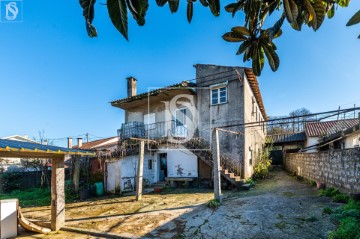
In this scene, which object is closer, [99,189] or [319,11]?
[319,11]

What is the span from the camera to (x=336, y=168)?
27.9 feet

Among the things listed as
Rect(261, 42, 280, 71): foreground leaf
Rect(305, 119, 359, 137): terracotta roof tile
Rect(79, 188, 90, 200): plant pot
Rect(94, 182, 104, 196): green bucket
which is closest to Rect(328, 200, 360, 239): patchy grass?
Rect(261, 42, 280, 71): foreground leaf

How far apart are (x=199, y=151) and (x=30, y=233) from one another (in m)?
8.92

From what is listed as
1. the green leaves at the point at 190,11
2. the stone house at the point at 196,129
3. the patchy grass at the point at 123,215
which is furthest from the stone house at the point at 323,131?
the green leaves at the point at 190,11

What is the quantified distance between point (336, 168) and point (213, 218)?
17.8 feet

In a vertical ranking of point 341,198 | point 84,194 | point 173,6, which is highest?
point 173,6

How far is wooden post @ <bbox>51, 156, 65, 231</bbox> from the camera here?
23.2ft

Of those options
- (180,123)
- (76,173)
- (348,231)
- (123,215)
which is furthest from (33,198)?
(348,231)

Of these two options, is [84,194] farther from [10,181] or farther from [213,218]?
[10,181]

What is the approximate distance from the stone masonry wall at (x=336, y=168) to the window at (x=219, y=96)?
19.3ft

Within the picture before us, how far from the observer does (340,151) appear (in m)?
8.10

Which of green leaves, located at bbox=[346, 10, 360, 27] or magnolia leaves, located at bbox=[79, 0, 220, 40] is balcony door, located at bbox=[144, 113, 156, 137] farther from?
green leaves, located at bbox=[346, 10, 360, 27]

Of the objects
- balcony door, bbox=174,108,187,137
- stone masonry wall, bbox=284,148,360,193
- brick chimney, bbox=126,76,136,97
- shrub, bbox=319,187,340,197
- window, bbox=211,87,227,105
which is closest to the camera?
stone masonry wall, bbox=284,148,360,193

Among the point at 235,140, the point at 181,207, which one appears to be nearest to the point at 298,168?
the point at 235,140
